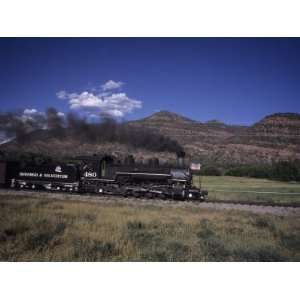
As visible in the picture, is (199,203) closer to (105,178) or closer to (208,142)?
(208,142)

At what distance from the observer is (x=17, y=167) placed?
13.6 metres

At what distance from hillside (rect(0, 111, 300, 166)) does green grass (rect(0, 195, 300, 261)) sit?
262 cm

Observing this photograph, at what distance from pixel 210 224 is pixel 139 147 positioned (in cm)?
446

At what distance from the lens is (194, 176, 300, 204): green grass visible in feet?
34.2

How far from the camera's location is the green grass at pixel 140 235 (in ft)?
24.2

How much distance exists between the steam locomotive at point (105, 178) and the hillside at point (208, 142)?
1.90 ft

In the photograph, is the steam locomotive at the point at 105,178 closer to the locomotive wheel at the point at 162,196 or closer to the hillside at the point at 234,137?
the locomotive wheel at the point at 162,196

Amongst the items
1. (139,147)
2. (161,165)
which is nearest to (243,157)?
(161,165)

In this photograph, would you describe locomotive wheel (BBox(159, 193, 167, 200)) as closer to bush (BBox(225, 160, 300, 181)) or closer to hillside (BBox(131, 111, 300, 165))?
hillside (BBox(131, 111, 300, 165))

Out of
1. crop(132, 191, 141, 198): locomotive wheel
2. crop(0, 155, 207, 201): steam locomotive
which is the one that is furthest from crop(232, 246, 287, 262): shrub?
crop(132, 191, 141, 198): locomotive wheel

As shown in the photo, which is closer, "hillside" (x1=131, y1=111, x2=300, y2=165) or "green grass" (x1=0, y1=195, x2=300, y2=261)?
"green grass" (x1=0, y1=195, x2=300, y2=261)

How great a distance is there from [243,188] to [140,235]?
5.98m

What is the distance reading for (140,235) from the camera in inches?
314
